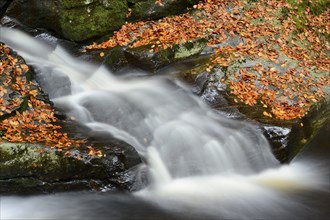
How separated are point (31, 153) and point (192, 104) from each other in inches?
128

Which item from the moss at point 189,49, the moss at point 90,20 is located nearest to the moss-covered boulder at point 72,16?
the moss at point 90,20

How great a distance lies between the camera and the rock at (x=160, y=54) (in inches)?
332

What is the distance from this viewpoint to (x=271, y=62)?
8.20m

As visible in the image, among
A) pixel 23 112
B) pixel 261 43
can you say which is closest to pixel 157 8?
pixel 261 43

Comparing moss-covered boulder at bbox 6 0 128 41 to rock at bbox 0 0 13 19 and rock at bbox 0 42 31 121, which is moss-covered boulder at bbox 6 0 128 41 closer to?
rock at bbox 0 0 13 19

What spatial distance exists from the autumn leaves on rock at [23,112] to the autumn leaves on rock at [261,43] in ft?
8.37

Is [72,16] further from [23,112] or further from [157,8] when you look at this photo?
[23,112]

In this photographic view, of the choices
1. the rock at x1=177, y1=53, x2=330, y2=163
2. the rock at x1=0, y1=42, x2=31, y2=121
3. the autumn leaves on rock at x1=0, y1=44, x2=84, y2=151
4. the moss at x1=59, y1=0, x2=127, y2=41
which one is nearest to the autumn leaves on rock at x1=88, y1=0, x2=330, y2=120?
the rock at x1=177, y1=53, x2=330, y2=163

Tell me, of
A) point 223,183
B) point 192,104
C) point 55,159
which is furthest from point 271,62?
point 55,159

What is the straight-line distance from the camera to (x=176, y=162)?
644cm

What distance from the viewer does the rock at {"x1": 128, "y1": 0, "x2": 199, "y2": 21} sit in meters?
9.86

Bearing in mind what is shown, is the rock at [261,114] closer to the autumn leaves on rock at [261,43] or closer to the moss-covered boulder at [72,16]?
the autumn leaves on rock at [261,43]

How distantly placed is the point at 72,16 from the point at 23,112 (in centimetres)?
361

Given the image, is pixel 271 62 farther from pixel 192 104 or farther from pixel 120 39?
pixel 120 39
